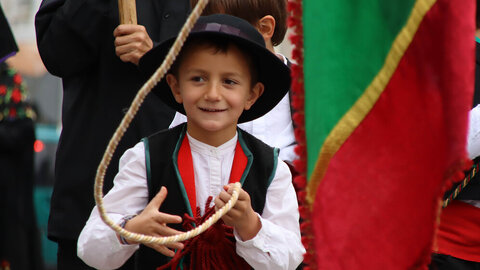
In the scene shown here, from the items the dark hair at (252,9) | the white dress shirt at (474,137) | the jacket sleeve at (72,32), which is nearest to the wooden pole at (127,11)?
the jacket sleeve at (72,32)

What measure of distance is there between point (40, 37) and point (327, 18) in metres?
2.09

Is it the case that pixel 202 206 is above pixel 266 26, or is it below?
below

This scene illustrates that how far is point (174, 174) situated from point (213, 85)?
32 centimetres

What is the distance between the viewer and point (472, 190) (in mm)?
3551

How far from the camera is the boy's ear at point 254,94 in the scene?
287 centimetres

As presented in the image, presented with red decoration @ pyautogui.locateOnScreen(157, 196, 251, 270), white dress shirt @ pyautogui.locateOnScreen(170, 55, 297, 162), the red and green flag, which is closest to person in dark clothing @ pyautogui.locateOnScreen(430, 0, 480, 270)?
white dress shirt @ pyautogui.locateOnScreen(170, 55, 297, 162)

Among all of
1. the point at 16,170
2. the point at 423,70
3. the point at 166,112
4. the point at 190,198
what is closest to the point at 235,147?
the point at 190,198

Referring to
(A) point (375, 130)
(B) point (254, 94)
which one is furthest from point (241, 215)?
(A) point (375, 130)

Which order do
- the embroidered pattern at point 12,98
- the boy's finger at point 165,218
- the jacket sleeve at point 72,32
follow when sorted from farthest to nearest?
the embroidered pattern at point 12,98 → the jacket sleeve at point 72,32 → the boy's finger at point 165,218

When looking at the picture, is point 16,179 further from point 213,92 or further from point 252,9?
point 213,92

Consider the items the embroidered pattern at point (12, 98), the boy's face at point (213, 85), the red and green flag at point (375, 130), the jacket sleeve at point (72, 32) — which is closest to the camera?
the red and green flag at point (375, 130)

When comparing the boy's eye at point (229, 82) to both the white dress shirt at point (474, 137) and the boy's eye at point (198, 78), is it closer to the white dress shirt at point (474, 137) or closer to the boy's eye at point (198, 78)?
the boy's eye at point (198, 78)

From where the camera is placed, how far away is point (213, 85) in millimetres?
2654

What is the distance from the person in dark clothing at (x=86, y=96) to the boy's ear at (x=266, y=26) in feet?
1.14
